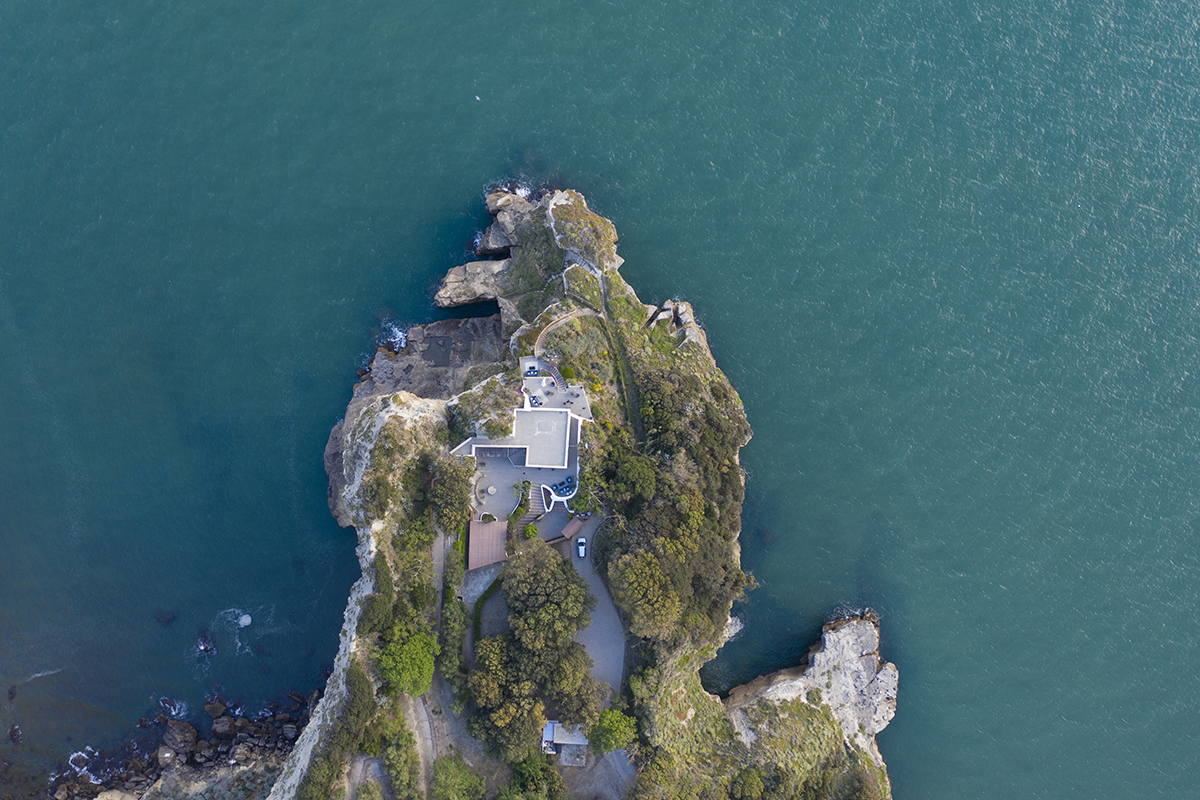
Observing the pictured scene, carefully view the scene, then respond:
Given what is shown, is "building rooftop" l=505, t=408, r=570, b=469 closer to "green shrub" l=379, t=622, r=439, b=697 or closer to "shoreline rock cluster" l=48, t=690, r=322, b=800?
"green shrub" l=379, t=622, r=439, b=697

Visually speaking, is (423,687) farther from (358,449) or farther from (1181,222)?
(1181,222)

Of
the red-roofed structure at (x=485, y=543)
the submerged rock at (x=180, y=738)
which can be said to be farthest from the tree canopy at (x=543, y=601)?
the submerged rock at (x=180, y=738)

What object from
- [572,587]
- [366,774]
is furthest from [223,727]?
[572,587]

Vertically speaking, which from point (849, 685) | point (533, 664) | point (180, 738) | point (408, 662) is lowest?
point (180, 738)

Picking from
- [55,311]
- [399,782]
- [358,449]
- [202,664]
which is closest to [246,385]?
[358,449]

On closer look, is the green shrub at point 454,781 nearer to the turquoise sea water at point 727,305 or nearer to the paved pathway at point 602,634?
the paved pathway at point 602,634

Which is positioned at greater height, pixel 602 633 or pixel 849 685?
pixel 602 633

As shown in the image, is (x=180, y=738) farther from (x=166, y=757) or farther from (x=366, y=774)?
(x=366, y=774)
